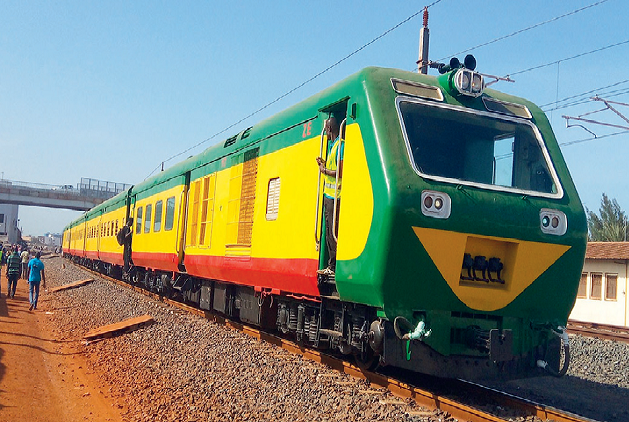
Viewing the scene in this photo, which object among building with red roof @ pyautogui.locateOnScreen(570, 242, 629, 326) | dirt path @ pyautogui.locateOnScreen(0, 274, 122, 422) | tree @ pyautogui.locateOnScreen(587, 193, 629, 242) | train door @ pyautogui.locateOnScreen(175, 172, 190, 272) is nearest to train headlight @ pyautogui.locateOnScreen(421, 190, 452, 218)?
dirt path @ pyautogui.locateOnScreen(0, 274, 122, 422)

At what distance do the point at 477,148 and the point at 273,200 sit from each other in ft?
10.0

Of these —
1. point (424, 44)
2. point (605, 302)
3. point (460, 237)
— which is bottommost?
point (605, 302)

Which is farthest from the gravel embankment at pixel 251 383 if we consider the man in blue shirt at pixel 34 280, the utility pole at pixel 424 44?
the utility pole at pixel 424 44

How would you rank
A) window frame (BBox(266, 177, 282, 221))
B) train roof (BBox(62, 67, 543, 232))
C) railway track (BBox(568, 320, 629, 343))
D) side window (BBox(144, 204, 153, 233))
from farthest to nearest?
side window (BBox(144, 204, 153, 233)), railway track (BBox(568, 320, 629, 343)), window frame (BBox(266, 177, 282, 221)), train roof (BBox(62, 67, 543, 232))

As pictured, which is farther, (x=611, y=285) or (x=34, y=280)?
(x=611, y=285)

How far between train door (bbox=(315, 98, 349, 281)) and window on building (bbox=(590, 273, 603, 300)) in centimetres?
1517

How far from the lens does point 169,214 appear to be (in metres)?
15.2

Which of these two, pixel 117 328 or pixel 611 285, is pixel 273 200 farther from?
pixel 611 285

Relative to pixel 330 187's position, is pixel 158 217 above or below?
below

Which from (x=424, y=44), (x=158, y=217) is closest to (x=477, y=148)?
(x=424, y=44)

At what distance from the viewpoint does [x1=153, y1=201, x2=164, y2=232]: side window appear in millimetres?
16283

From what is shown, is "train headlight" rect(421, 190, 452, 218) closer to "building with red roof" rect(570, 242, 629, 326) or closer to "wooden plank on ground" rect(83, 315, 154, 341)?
"wooden plank on ground" rect(83, 315, 154, 341)

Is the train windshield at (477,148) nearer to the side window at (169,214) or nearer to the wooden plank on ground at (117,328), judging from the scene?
the wooden plank on ground at (117,328)

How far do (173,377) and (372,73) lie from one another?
4.41 metres
